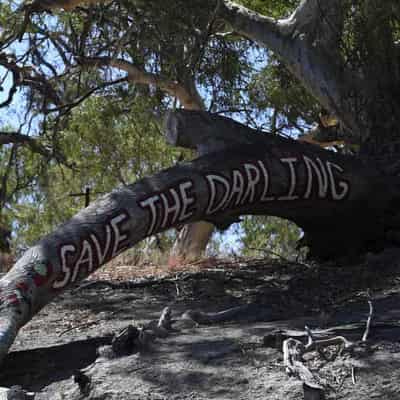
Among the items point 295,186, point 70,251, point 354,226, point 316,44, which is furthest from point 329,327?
point 316,44

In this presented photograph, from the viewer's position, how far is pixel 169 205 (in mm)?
6445

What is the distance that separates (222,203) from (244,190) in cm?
22

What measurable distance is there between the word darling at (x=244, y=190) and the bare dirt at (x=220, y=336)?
68 cm

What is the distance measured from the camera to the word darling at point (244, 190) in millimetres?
6441

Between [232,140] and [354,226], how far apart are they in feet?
5.02

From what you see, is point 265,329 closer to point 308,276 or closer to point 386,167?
point 308,276

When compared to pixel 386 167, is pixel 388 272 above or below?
below

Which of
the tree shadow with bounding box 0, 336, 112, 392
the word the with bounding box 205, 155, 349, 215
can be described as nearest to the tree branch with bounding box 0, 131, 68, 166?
the word the with bounding box 205, 155, 349, 215

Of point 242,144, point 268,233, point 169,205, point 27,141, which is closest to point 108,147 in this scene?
point 27,141

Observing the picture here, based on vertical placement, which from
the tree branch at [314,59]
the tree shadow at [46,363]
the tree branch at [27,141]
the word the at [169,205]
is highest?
the tree branch at [27,141]

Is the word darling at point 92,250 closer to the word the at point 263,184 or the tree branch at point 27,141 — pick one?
the word the at point 263,184

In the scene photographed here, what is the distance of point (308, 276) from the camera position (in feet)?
22.9

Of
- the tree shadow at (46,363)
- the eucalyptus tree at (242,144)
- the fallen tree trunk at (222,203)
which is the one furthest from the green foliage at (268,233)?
the tree shadow at (46,363)

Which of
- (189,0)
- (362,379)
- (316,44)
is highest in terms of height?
(189,0)
